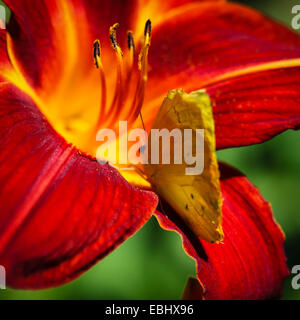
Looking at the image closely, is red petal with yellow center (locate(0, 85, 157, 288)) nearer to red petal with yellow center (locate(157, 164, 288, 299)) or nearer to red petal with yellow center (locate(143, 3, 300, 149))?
red petal with yellow center (locate(157, 164, 288, 299))

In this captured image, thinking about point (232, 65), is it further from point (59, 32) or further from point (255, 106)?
point (59, 32)

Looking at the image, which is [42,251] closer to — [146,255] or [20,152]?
[20,152]

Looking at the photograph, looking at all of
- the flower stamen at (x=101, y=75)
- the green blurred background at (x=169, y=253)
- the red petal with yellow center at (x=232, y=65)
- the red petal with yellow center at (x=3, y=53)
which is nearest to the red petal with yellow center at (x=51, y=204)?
the red petal with yellow center at (x=3, y=53)

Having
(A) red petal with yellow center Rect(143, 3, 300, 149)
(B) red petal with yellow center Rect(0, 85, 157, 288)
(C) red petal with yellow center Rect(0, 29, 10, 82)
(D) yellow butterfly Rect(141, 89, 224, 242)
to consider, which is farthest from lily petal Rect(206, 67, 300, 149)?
(C) red petal with yellow center Rect(0, 29, 10, 82)

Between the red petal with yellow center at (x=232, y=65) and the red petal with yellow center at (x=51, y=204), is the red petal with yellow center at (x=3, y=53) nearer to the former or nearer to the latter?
the red petal with yellow center at (x=51, y=204)

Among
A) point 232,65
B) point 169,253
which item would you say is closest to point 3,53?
point 232,65

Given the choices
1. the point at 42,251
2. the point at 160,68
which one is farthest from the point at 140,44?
the point at 42,251

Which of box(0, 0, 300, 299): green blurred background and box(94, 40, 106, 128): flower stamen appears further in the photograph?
box(0, 0, 300, 299): green blurred background
